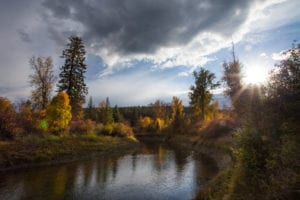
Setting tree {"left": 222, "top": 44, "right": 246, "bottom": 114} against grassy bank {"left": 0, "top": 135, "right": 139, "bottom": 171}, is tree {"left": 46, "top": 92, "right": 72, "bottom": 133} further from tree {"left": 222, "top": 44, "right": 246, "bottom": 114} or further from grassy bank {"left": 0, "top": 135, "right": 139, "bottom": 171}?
tree {"left": 222, "top": 44, "right": 246, "bottom": 114}

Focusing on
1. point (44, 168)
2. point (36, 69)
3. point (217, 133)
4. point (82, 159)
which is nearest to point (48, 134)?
point (82, 159)

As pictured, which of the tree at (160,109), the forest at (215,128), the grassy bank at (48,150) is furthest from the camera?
the tree at (160,109)

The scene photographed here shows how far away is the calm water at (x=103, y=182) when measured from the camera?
14.8m

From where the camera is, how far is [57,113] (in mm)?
33969

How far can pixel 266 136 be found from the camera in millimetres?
8906

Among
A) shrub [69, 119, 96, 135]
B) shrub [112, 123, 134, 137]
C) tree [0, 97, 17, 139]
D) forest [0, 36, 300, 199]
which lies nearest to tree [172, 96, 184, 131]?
forest [0, 36, 300, 199]

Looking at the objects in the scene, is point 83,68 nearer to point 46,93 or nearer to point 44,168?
point 46,93

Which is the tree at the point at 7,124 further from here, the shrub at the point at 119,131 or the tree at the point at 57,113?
the shrub at the point at 119,131

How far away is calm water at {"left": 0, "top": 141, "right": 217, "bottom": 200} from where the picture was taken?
14.8 meters

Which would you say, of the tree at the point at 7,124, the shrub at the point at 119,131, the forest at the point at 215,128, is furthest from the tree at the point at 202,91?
the tree at the point at 7,124

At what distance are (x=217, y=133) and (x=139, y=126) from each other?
5741cm

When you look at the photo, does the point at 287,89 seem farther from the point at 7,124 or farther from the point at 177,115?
the point at 177,115

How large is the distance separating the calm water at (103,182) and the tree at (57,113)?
422 inches

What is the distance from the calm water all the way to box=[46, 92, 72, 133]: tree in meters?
10.7
